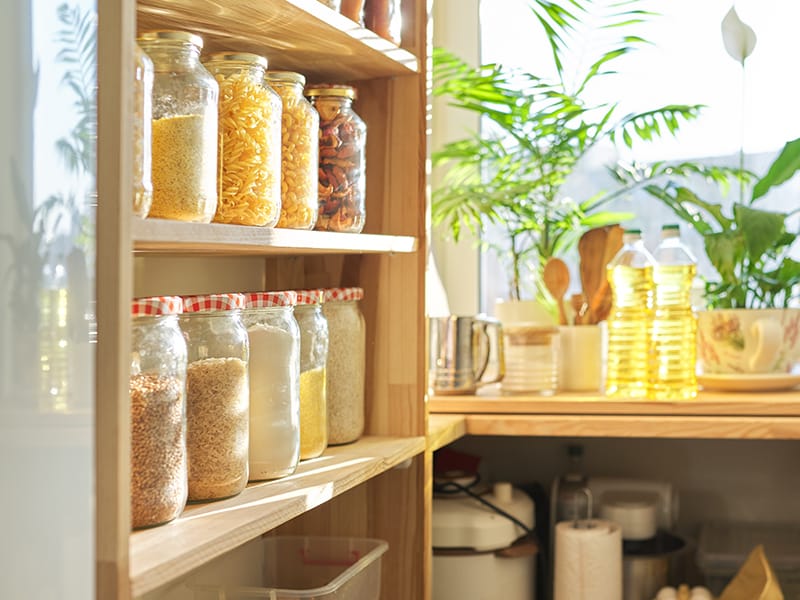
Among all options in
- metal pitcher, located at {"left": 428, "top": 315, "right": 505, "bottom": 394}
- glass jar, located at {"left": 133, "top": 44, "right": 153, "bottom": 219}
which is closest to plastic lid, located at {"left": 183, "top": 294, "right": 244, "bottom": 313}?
glass jar, located at {"left": 133, "top": 44, "right": 153, "bottom": 219}

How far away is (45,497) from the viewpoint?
611 mm

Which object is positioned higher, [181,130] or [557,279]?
[181,130]

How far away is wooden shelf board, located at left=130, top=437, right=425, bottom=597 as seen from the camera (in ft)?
2.60

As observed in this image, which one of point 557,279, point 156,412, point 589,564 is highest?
point 557,279

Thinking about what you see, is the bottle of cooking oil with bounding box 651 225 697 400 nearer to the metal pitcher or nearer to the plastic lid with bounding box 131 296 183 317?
the metal pitcher

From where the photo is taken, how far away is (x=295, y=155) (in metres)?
1.16

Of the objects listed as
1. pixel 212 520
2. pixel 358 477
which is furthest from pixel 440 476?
pixel 212 520

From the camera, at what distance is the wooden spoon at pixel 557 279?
1.89m

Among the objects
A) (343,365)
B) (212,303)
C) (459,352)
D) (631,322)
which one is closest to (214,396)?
(212,303)

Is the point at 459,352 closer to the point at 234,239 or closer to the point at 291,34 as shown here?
the point at 291,34

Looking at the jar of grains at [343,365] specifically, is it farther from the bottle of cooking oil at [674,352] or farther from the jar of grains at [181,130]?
the bottle of cooking oil at [674,352]

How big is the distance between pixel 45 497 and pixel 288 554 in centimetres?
88

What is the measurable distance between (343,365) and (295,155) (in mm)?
331

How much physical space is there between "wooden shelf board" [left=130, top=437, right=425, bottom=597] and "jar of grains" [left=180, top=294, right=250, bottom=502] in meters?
0.03
